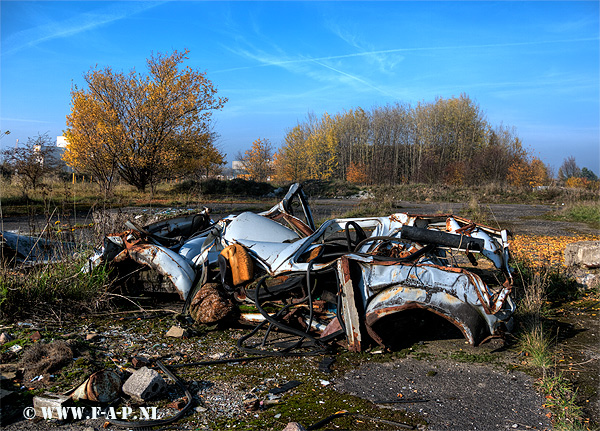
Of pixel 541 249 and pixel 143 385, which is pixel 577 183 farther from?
pixel 143 385

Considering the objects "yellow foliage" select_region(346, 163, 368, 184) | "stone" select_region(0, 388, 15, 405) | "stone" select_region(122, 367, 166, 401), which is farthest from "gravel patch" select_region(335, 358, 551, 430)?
"yellow foliage" select_region(346, 163, 368, 184)

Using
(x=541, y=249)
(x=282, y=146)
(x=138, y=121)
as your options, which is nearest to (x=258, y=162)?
(x=282, y=146)

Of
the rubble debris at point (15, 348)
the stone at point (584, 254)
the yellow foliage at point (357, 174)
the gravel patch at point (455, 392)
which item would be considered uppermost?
the yellow foliage at point (357, 174)

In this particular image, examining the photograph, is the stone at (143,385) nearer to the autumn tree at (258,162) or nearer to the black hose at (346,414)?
the black hose at (346,414)

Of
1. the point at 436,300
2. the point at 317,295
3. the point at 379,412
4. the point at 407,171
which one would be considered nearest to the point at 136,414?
the point at 379,412

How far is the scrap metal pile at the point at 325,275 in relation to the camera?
3410mm

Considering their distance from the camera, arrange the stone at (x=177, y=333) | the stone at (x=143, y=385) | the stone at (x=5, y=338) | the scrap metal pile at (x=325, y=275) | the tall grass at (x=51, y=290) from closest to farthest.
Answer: the stone at (x=143, y=385) < the scrap metal pile at (x=325, y=275) < the stone at (x=5, y=338) < the stone at (x=177, y=333) < the tall grass at (x=51, y=290)

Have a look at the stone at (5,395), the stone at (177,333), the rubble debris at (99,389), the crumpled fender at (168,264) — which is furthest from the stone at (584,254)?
the stone at (5,395)

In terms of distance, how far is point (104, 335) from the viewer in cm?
414

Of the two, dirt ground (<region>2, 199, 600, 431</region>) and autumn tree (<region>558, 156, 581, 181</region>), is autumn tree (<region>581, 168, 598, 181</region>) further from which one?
dirt ground (<region>2, 199, 600, 431</region>)

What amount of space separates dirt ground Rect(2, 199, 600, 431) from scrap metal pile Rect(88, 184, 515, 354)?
28 centimetres

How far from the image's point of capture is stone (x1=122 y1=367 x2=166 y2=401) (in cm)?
286

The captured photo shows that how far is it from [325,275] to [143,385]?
1808 millimetres

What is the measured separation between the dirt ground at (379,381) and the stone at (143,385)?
30 centimetres
